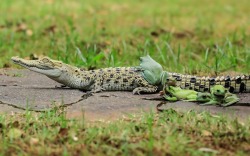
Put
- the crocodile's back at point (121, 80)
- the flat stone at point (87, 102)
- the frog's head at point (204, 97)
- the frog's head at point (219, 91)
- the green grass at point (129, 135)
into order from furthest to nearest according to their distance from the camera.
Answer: the crocodile's back at point (121, 80) → the frog's head at point (204, 97) → the frog's head at point (219, 91) → the flat stone at point (87, 102) → the green grass at point (129, 135)

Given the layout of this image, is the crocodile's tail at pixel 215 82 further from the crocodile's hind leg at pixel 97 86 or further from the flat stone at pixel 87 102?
the crocodile's hind leg at pixel 97 86

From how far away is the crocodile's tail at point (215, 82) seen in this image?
251 inches

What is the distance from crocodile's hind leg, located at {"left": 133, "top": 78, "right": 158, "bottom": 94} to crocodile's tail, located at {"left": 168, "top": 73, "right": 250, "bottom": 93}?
0.70 ft

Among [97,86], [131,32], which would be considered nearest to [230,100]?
[97,86]

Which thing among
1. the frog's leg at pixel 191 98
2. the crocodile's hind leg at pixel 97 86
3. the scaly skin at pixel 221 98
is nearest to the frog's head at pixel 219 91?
the scaly skin at pixel 221 98

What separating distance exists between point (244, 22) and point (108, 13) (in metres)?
2.71

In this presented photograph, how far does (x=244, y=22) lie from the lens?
1218 cm

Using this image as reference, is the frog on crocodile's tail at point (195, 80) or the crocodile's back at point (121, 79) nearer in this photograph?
the frog on crocodile's tail at point (195, 80)

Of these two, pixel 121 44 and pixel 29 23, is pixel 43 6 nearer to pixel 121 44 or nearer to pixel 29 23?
pixel 29 23

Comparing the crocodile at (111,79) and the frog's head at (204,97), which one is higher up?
the crocodile at (111,79)

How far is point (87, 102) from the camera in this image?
19.6 ft

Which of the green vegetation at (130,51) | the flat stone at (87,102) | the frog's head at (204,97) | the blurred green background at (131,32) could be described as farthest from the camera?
the blurred green background at (131,32)

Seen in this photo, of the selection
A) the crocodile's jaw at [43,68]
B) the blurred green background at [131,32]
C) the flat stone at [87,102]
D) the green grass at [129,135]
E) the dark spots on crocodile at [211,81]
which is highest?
the blurred green background at [131,32]

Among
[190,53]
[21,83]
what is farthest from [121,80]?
[190,53]
